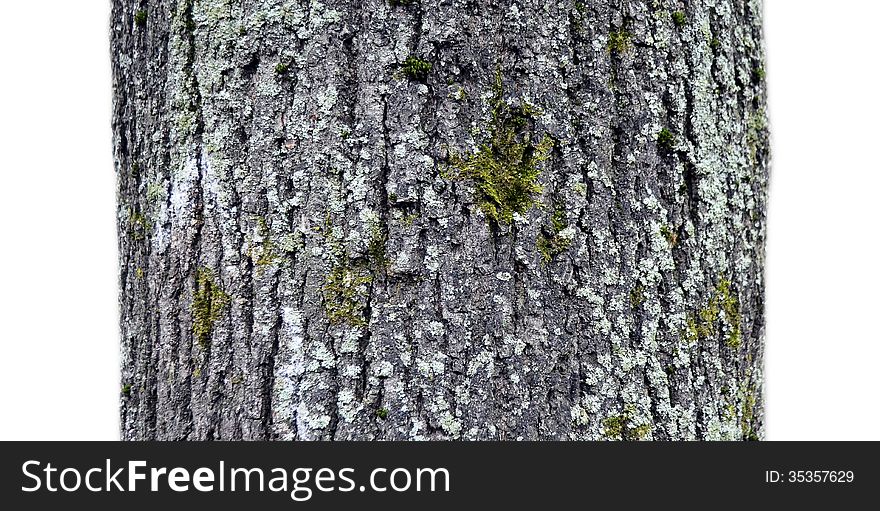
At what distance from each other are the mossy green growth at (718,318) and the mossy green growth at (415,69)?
60cm

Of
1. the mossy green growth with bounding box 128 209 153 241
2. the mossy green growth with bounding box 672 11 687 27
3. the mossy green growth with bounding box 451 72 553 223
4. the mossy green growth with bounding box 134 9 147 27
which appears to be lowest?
the mossy green growth with bounding box 128 209 153 241

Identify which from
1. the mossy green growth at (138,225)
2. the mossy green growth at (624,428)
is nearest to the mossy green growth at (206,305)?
the mossy green growth at (138,225)

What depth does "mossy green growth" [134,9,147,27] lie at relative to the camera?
1.52 m

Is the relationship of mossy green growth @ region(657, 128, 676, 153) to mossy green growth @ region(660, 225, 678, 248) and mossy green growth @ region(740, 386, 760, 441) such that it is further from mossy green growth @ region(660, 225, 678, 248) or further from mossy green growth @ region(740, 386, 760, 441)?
mossy green growth @ region(740, 386, 760, 441)

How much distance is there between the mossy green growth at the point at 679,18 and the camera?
1.42 meters

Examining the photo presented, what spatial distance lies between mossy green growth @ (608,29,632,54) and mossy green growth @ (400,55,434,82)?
303mm

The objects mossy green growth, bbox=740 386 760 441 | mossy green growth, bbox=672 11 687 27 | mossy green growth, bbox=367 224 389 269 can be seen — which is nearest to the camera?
mossy green growth, bbox=367 224 389 269

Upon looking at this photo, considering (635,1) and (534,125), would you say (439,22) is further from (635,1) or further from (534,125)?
(635,1)

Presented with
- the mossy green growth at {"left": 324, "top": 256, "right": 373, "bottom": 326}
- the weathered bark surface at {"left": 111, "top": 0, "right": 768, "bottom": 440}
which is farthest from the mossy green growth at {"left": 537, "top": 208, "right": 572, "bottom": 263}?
the mossy green growth at {"left": 324, "top": 256, "right": 373, "bottom": 326}

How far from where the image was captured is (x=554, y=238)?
135 centimetres

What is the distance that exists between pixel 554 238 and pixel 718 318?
0.36 m

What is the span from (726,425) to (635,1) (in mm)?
751

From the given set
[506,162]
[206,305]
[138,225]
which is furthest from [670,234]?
[138,225]

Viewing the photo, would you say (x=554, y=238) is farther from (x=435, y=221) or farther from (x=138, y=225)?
(x=138, y=225)
